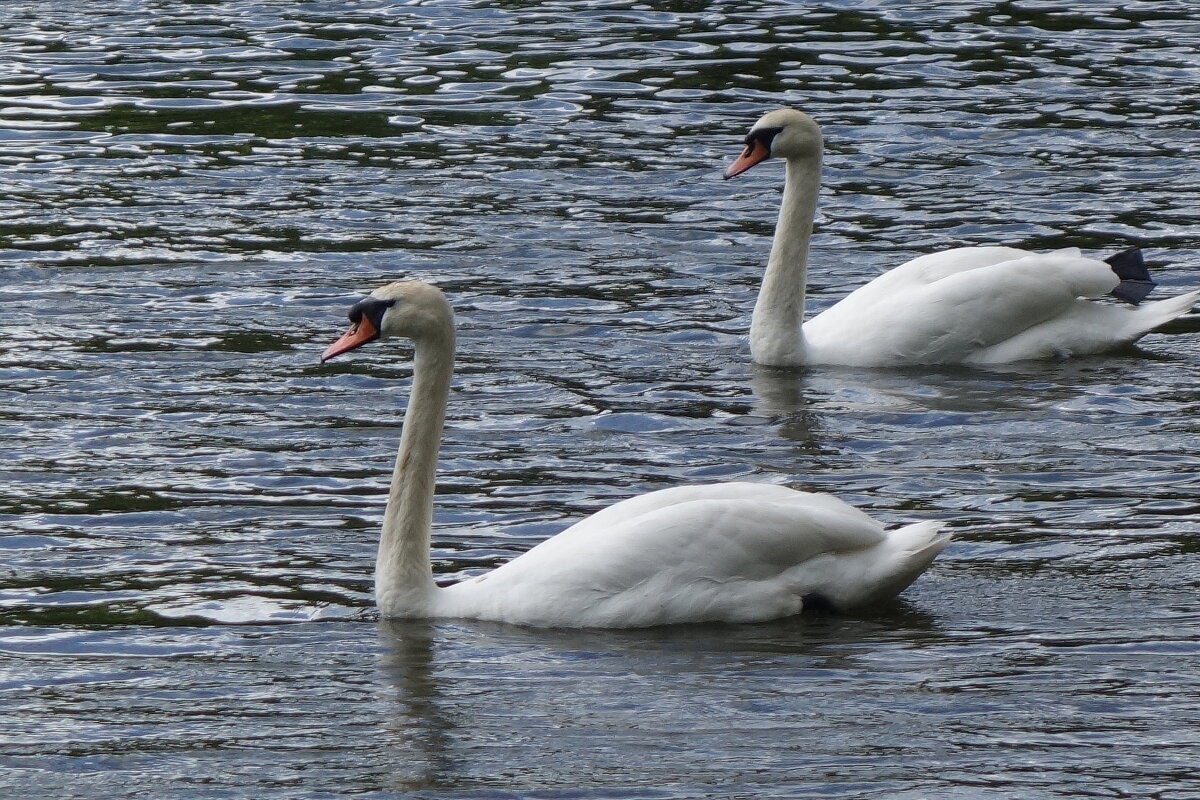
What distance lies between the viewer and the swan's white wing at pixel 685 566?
7598mm

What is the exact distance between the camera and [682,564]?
7598mm

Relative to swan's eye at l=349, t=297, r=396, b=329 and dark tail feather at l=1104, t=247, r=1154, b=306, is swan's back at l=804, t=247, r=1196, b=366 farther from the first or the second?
swan's eye at l=349, t=297, r=396, b=329

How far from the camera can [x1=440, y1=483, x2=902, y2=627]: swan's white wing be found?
7598mm

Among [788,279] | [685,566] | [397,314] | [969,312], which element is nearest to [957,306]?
[969,312]

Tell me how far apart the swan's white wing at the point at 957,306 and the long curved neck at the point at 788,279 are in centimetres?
18

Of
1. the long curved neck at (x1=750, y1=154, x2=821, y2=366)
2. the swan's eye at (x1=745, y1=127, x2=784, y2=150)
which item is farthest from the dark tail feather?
the swan's eye at (x1=745, y1=127, x2=784, y2=150)

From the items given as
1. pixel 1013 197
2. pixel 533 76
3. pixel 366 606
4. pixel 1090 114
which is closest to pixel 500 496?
pixel 366 606

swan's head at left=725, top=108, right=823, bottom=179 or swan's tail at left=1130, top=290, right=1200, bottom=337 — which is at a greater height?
swan's head at left=725, top=108, right=823, bottom=179

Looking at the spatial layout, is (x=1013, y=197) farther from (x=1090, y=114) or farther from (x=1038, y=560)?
(x=1038, y=560)

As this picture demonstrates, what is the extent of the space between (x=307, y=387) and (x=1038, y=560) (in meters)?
4.30

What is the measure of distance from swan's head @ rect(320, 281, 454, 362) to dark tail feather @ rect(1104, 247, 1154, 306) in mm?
4976

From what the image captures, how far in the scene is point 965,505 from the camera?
8.86 metres

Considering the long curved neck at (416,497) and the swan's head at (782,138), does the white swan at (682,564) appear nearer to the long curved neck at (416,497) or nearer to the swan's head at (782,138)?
the long curved neck at (416,497)

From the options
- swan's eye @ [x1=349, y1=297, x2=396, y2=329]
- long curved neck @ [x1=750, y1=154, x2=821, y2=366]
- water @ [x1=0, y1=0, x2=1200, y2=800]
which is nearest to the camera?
water @ [x1=0, y1=0, x2=1200, y2=800]
